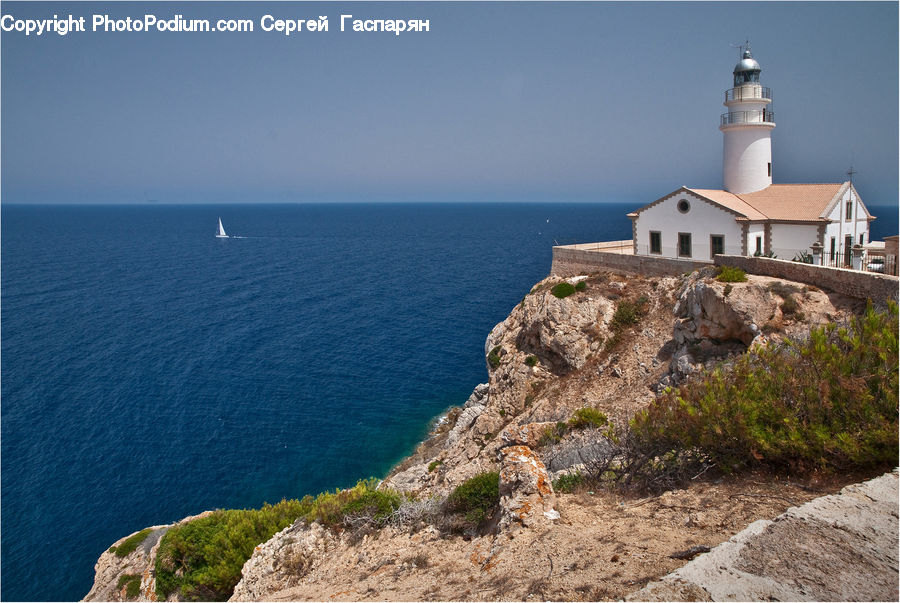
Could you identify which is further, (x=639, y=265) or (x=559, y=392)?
(x=639, y=265)

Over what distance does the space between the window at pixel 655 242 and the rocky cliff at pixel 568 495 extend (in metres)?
3.72

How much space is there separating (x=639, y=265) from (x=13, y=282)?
92431 mm

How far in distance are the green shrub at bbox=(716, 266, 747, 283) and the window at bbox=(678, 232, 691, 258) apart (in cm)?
856

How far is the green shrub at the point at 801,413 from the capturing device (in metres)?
10.3

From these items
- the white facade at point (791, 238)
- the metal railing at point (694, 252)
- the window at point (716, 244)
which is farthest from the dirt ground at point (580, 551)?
the white facade at point (791, 238)

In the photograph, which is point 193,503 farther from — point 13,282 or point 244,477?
point 13,282

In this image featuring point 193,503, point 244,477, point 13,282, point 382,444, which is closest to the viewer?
point 193,503

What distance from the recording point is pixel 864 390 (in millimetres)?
10453

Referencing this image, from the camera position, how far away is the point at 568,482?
13.4m

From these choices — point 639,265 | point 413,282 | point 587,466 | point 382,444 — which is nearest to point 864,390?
point 587,466


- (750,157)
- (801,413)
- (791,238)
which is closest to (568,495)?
(801,413)

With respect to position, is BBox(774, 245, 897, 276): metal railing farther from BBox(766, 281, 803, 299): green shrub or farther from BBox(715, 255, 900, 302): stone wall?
BBox(766, 281, 803, 299): green shrub

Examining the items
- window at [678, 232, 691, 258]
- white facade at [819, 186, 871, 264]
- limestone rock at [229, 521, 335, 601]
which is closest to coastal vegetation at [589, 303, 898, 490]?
limestone rock at [229, 521, 335, 601]

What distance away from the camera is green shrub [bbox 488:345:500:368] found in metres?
35.6
